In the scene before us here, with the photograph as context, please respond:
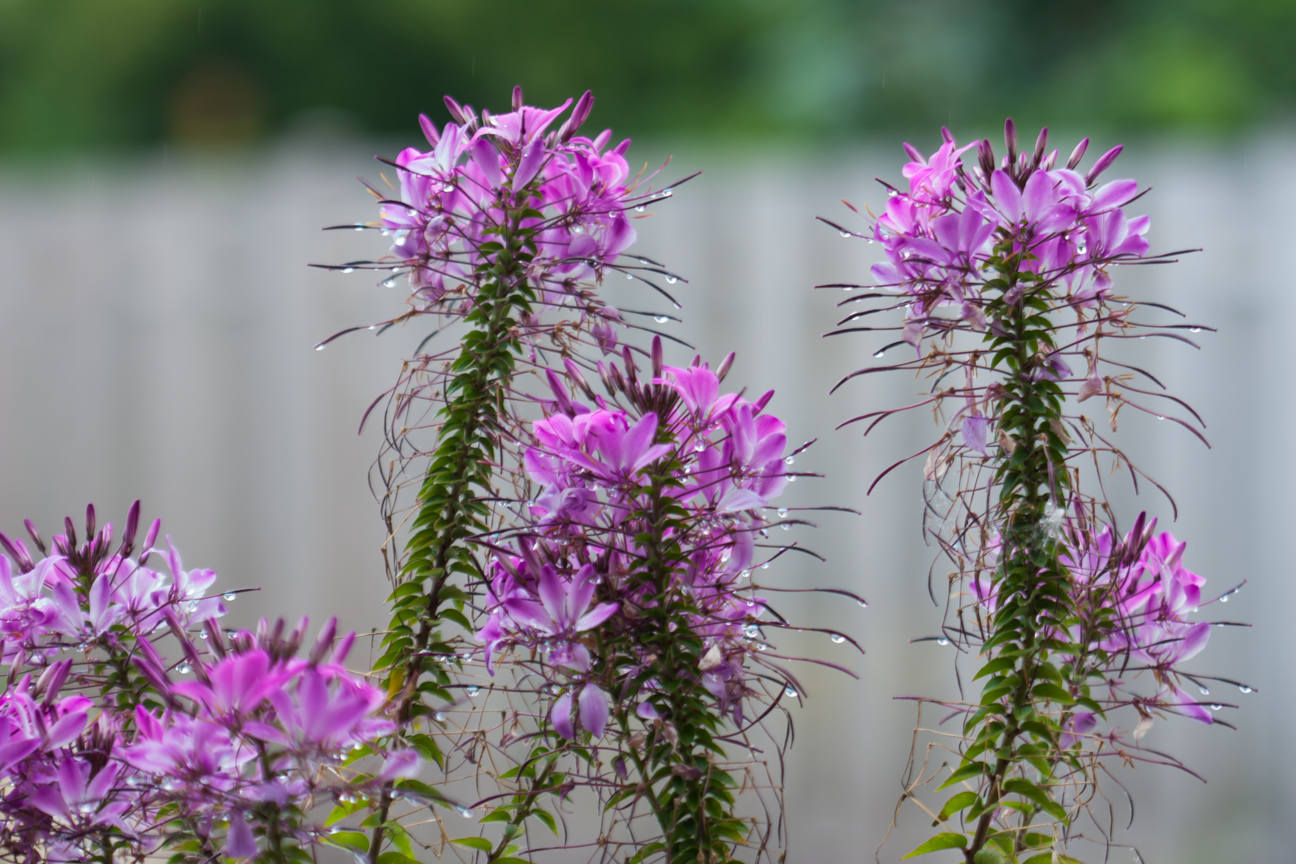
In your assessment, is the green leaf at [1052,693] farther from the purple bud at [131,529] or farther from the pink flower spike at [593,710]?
the purple bud at [131,529]

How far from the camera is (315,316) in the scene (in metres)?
2.48

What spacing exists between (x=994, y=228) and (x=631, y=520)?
185 millimetres

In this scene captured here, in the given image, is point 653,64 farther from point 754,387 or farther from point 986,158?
point 986,158

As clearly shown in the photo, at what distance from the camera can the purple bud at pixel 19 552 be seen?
46 cm

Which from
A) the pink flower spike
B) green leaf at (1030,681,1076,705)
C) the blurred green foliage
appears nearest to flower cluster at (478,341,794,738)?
the pink flower spike

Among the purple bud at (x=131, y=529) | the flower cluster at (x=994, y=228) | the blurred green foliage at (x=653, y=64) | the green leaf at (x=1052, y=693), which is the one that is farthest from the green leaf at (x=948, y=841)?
the blurred green foliage at (x=653, y=64)

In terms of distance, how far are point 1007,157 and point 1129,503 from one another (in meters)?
1.96

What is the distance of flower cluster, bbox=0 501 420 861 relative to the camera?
351 millimetres

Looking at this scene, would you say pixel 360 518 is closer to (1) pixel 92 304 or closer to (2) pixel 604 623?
(1) pixel 92 304

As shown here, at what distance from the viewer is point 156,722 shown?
0.40 m

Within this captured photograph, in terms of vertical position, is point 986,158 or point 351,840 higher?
point 986,158

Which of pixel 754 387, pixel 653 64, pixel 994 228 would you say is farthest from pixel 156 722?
pixel 653 64

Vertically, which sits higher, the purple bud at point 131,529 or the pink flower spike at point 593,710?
the purple bud at point 131,529

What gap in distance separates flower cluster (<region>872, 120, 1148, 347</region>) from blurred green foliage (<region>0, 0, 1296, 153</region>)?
3.33m
